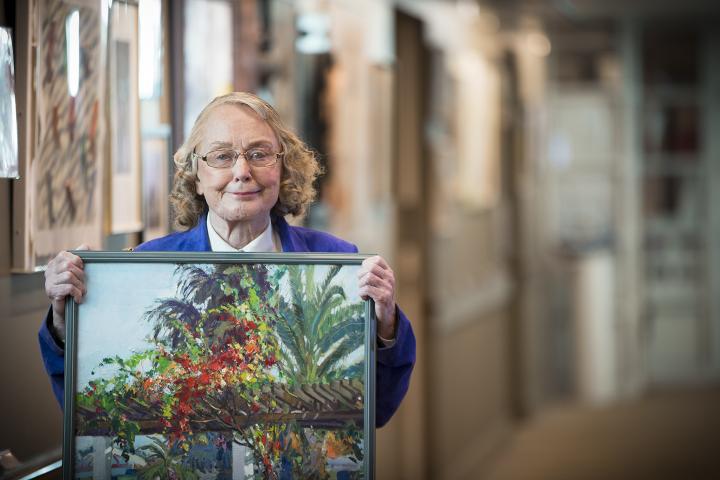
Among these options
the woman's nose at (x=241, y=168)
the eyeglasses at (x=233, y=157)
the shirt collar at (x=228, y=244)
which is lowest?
the shirt collar at (x=228, y=244)

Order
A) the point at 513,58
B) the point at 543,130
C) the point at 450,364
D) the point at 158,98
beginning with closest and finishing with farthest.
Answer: the point at 158,98 < the point at 450,364 < the point at 513,58 < the point at 543,130

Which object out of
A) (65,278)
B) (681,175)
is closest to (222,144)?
(65,278)

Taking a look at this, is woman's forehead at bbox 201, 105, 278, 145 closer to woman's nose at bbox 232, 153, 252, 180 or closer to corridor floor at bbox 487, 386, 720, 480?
woman's nose at bbox 232, 153, 252, 180

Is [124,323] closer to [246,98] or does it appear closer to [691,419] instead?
[246,98]

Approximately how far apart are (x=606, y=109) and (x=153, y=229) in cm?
630

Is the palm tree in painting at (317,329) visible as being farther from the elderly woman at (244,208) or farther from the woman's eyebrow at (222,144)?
the woman's eyebrow at (222,144)

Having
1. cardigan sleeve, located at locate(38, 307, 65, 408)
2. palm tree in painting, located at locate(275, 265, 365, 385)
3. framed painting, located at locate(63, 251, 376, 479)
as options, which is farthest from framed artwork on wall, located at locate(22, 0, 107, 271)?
palm tree in painting, located at locate(275, 265, 365, 385)

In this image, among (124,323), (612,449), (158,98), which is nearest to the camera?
(124,323)

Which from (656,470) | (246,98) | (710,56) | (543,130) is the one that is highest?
(710,56)

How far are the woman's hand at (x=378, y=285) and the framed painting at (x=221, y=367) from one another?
0.05 feet

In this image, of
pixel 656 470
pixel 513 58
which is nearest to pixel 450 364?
pixel 656 470

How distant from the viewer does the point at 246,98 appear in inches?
64.7

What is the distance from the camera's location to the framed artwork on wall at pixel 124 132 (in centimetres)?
205

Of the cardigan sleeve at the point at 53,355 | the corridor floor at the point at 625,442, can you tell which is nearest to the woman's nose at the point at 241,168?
the cardigan sleeve at the point at 53,355
